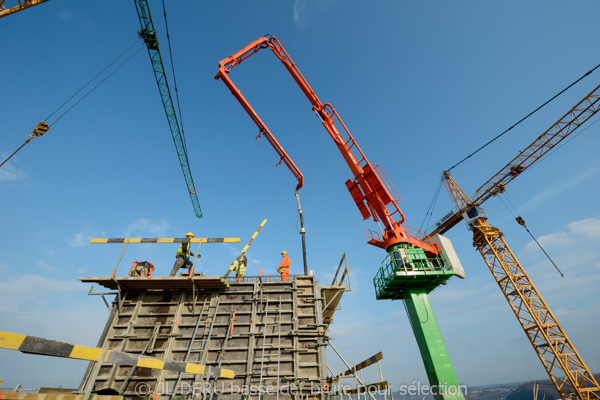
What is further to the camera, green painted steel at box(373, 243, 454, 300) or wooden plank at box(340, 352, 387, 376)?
green painted steel at box(373, 243, 454, 300)

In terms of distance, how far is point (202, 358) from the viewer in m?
10.3

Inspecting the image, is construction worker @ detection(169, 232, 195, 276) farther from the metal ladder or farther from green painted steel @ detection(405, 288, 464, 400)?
green painted steel @ detection(405, 288, 464, 400)

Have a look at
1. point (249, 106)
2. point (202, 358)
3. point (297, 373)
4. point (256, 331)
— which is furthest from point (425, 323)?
point (249, 106)

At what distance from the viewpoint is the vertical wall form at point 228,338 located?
9789 mm

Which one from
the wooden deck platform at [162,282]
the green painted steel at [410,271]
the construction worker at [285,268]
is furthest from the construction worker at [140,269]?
the green painted steel at [410,271]

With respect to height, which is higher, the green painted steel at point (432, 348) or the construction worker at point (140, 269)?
the construction worker at point (140, 269)

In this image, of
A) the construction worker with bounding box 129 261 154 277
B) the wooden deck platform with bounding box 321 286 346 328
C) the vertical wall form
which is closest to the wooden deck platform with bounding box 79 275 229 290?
the vertical wall form

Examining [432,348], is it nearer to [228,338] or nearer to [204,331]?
[228,338]

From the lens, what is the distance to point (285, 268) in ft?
44.9

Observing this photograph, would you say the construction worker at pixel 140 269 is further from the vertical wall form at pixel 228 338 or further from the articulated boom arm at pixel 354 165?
the articulated boom arm at pixel 354 165

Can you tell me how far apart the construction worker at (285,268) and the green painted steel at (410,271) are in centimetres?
644

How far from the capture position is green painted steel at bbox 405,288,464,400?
41.7ft

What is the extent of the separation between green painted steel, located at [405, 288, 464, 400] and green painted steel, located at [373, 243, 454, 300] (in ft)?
2.75

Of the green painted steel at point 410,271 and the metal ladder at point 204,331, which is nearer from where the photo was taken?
the metal ladder at point 204,331
